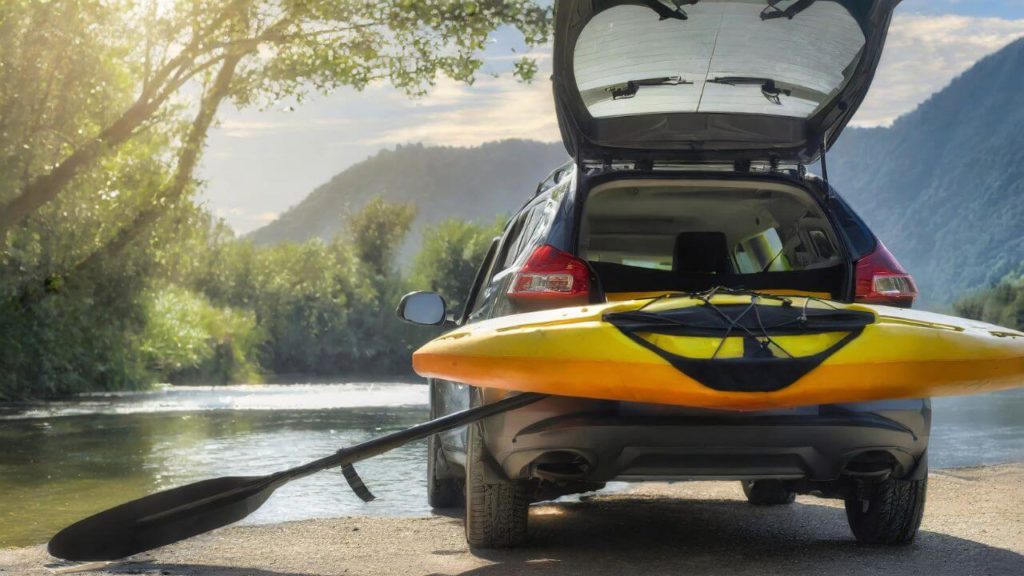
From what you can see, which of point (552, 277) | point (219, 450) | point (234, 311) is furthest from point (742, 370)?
point (234, 311)

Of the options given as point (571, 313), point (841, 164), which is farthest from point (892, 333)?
point (841, 164)

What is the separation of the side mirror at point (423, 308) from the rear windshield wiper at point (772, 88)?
2261 millimetres

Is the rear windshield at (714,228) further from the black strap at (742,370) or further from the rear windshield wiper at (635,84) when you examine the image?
the black strap at (742,370)

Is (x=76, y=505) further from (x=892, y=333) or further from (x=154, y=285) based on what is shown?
(x=154, y=285)

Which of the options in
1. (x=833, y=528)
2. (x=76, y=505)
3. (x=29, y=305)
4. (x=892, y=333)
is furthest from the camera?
(x=29, y=305)

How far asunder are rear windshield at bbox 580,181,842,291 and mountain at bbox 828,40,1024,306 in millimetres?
152566

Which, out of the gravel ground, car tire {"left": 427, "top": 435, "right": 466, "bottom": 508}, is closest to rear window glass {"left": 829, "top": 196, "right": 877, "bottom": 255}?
the gravel ground

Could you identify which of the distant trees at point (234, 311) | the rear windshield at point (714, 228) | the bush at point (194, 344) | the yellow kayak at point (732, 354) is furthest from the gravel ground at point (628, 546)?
the bush at point (194, 344)

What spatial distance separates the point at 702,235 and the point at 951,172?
187 meters

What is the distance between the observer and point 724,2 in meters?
5.83

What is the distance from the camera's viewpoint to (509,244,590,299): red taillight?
5633 mm

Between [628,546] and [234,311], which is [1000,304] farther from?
[628,546]

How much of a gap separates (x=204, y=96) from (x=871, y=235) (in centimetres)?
2043

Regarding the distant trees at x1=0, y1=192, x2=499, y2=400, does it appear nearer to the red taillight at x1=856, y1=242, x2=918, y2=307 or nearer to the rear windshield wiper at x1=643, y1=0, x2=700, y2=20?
the rear windshield wiper at x1=643, y1=0, x2=700, y2=20
